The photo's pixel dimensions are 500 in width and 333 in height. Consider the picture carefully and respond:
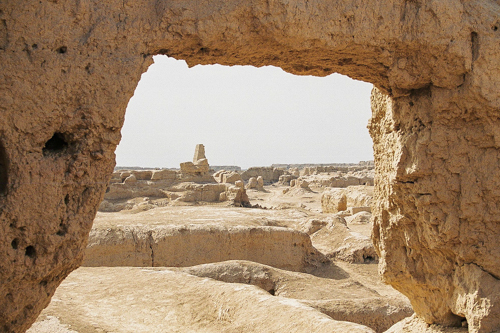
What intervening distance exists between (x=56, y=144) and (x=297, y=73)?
2.46 meters

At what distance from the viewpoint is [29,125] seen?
10.3 ft

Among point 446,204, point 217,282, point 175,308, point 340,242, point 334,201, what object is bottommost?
point 340,242

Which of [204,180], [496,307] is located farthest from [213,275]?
[204,180]

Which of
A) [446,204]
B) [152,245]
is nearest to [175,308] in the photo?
[152,245]

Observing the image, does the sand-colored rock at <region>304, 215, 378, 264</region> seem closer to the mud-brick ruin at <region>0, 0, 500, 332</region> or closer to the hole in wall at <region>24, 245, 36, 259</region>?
the mud-brick ruin at <region>0, 0, 500, 332</region>

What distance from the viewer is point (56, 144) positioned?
3.49m

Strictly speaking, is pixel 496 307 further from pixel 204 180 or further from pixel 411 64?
pixel 204 180

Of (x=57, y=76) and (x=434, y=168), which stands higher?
(x=57, y=76)

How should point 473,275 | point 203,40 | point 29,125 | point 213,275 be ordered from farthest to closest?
point 213,275 → point 473,275 → point 203,40 → point 29,125

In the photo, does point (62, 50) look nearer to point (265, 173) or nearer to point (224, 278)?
point (224, 278)

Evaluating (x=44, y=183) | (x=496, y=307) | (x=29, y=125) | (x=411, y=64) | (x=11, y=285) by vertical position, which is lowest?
(x=496, y=307)

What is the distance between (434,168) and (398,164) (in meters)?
0.37

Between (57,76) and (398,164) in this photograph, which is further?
(398,164)

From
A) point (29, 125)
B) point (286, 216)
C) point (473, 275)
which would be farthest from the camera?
point (286, 216)
